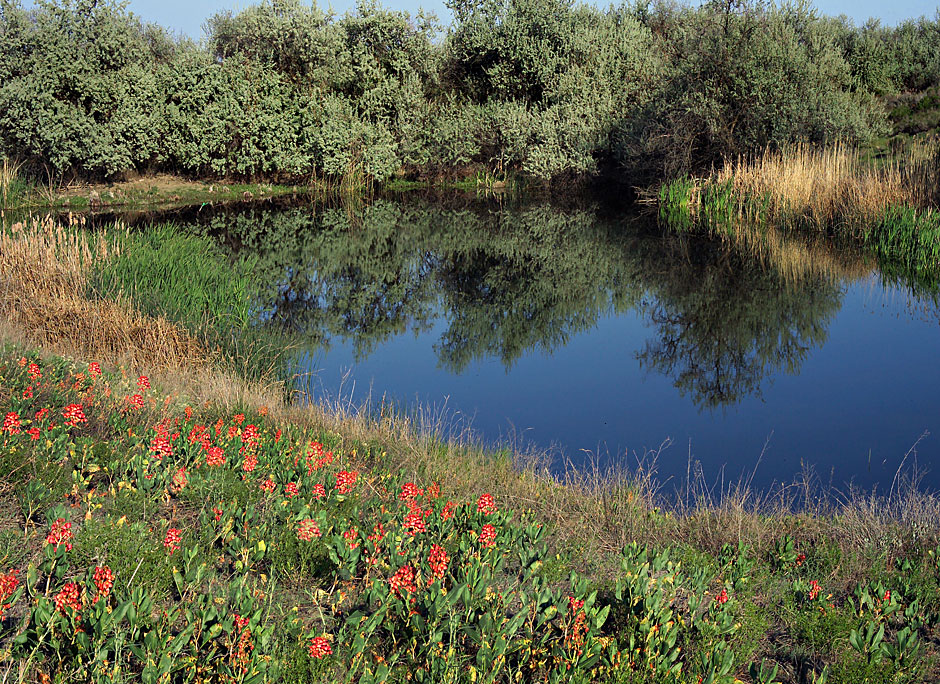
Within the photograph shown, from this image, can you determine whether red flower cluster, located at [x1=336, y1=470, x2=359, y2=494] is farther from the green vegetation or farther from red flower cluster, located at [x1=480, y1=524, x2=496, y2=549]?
red flower cluster, located at [x1=480, y1=524, x2=496, y2=549]

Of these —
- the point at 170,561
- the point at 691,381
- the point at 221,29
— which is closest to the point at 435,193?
the point at 221,29

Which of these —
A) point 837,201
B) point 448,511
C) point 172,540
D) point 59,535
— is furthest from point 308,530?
point 837,201

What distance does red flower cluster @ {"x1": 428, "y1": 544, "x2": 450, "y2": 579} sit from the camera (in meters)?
3.91

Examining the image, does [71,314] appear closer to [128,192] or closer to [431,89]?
[128,192]

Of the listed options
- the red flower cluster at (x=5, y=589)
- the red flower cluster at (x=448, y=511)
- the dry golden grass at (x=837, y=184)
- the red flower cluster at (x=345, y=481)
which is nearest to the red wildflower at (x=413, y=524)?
the red flower cluster at (x=448, y=511)

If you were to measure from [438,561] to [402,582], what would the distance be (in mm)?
318

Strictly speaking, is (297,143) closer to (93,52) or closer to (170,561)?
(93,52)

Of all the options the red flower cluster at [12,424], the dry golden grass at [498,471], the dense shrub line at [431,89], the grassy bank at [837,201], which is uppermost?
the dense shrub line at [431,89]

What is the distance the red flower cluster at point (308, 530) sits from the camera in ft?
13.7

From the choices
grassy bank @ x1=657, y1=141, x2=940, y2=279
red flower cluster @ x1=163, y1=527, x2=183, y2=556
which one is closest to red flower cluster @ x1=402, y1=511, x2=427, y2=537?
red flower cluster @ x1=163, y1=527, x2=183, y2=556

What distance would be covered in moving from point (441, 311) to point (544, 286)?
2.18 m

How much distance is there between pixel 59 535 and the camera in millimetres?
3777

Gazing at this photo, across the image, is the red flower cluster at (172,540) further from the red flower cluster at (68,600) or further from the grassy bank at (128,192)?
the grassy bank at (128,192)

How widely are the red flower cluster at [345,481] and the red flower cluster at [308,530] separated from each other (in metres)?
0.38
